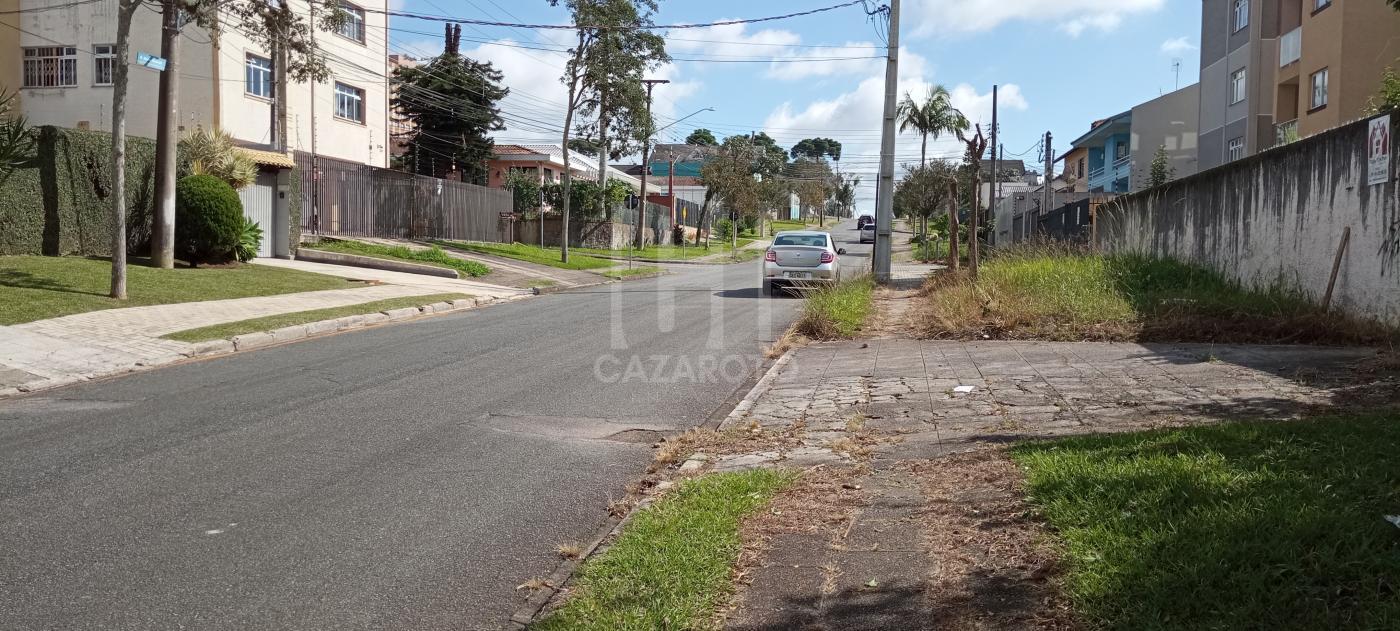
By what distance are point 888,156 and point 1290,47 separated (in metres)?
17.4

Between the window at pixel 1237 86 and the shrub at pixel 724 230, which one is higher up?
the window at pixel 1237 86

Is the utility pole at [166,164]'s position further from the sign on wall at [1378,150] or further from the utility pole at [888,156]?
the sign on wall at [1378,150]

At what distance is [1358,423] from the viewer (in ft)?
18.0

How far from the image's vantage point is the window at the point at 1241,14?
34.5 metres

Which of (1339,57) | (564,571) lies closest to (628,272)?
(1339,57)

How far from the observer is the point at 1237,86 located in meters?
35.4

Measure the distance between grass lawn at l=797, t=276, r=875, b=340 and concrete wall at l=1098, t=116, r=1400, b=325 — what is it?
5.26m

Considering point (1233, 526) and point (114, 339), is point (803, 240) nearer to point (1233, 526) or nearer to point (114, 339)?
point (114, 339)

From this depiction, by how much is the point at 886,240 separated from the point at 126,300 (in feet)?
49.0

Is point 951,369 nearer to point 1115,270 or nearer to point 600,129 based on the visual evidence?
point 1115,270

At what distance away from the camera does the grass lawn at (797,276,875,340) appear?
42.9 ft

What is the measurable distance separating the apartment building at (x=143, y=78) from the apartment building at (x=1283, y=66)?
2786cm

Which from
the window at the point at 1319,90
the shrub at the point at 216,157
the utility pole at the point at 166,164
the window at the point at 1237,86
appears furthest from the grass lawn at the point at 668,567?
the window at the point at 1237,86

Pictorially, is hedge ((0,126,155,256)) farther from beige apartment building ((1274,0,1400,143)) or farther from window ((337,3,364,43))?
beige apartment building ((1274,0,1400,143))
